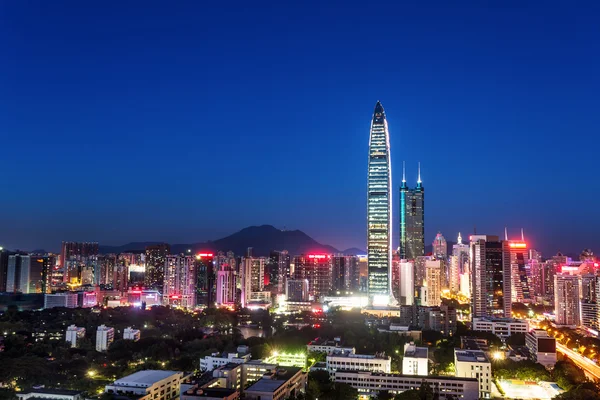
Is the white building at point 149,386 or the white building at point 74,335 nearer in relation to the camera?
the white building at point 149,386

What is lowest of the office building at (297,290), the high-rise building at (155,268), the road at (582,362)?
the road at (582,362)

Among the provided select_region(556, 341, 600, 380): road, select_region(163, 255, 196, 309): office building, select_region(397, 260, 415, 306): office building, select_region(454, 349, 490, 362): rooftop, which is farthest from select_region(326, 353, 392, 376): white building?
select_region(163, 255, 196, 309): office building

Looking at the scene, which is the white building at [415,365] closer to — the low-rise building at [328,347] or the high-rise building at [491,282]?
the low-rise building at [328,347]

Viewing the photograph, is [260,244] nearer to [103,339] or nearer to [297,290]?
A: [297,290]

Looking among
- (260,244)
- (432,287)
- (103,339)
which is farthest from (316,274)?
(260,244)

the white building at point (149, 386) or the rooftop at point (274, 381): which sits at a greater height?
the rooftop at point (274, 381)

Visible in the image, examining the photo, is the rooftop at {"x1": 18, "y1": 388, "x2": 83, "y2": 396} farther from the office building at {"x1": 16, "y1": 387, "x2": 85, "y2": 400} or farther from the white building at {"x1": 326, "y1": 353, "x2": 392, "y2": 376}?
the white building at {"x1": 326, "y1": 353, "x2": 392, "y2": 376}

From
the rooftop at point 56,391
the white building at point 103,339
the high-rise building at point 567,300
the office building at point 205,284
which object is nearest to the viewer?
the rooftop at point 56,391

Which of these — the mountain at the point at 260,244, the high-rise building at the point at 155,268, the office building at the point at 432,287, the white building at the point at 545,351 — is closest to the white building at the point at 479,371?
the white building at the point at 545,351
